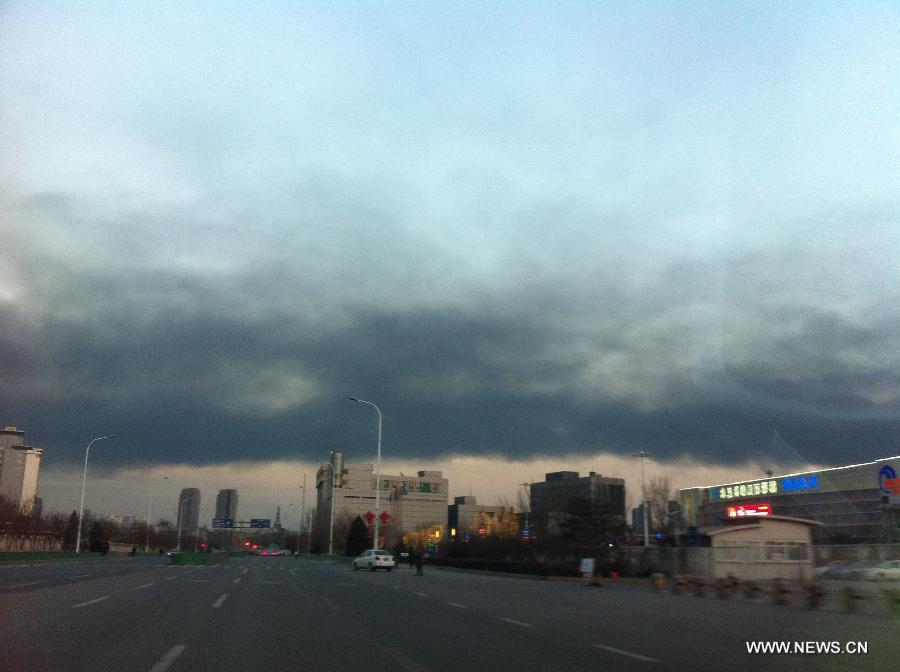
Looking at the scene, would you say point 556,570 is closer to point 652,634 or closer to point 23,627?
point 652,634

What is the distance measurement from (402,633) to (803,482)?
105 meters

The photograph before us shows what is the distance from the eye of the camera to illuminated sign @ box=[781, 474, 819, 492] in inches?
4171

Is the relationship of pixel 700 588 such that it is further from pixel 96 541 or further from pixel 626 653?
pixel 96 541

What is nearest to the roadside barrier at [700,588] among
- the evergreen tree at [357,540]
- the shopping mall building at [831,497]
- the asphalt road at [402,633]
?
the asphalt road at [402,633]

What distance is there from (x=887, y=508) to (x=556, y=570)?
148 feet

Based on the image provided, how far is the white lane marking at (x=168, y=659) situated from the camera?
982 centimetres

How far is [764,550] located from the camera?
36.1m

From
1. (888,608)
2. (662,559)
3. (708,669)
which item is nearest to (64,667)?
(708,669)

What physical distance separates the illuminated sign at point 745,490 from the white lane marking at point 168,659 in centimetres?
11492

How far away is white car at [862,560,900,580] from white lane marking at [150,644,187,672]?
39749 millimetres

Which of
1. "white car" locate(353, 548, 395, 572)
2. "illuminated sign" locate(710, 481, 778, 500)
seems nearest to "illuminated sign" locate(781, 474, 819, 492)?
"illuminated sign" locate(710, 481, 778, 500)

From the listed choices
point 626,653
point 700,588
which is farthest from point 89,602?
point 700,588

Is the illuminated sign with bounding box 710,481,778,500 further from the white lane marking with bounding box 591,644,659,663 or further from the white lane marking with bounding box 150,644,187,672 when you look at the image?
the white lane marking with bounding box 150,644,187,672

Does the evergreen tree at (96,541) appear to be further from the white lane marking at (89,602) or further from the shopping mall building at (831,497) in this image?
the white lane marking at (89,602)
